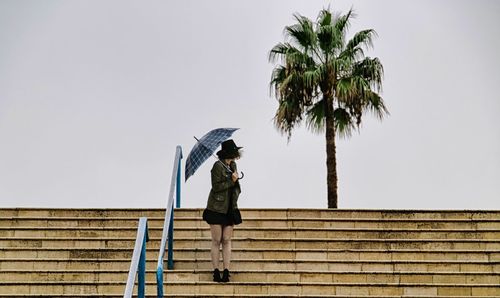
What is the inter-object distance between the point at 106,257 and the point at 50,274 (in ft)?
2.44

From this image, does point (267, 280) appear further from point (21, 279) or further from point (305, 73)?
point (305, 73)

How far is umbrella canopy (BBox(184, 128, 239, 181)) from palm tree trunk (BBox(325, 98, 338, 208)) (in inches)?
347

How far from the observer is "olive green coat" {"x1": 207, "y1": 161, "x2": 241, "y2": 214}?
1082 cm

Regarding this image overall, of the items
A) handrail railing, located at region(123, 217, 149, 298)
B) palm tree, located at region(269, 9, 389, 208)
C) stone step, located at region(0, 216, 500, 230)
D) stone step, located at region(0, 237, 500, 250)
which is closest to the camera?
handrail railing, located at region(123, 217, 149, 298)

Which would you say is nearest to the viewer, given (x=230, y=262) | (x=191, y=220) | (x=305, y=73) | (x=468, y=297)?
(x=468, y=297)

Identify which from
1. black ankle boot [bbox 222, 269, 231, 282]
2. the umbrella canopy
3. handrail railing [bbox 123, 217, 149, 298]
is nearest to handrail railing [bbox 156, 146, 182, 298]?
the umbrella canopy

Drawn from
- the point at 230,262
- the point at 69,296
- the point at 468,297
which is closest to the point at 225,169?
the point at 230,262

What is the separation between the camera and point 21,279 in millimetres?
11281

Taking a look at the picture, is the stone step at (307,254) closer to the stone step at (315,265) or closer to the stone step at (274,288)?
the stone step at (315,265)

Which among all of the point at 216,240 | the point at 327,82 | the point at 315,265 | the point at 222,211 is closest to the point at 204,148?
the point at 222,211

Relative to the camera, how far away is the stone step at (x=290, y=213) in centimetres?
1266

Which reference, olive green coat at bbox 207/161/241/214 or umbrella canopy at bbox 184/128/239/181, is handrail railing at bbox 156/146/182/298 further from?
olive green coat at bbox 207/161/241/214

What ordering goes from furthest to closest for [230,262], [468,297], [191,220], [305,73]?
[305,73]
[191,220]
[230,262]
[468,297]

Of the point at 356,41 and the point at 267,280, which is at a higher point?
the point at 356,41
